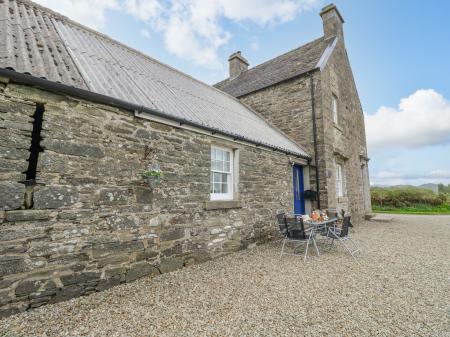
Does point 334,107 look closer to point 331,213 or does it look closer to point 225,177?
point 331,213

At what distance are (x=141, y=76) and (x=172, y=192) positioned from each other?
3.60 metres

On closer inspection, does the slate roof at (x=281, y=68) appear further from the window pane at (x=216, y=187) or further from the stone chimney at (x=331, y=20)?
the window pane at (x=216, y=187)

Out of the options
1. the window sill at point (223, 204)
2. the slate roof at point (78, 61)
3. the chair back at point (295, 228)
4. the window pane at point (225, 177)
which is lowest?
the chair back at point (295, 228)

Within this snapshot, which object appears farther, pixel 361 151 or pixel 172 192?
pixel 361 151

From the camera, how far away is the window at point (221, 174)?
5.91 m

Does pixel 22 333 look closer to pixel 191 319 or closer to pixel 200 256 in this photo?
pixel 191 319

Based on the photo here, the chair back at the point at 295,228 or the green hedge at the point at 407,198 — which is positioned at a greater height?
the green hedge at the point at 407,198

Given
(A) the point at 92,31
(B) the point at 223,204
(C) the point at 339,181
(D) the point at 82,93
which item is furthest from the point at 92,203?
(C) the point at 339,181

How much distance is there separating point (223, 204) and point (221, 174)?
0.91 meters

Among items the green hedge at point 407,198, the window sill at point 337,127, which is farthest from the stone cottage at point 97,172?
the green hedge at point 407,198

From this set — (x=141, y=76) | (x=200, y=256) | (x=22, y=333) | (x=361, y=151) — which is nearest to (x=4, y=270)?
(x=22, y=333)

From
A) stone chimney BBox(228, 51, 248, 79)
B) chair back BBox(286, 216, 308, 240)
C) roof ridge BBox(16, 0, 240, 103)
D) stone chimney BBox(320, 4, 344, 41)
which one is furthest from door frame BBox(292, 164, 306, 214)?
stone chimney BBox(228, 51, 248, 79)

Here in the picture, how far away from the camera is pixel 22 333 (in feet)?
8.36

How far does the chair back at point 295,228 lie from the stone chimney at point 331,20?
10.9 m
